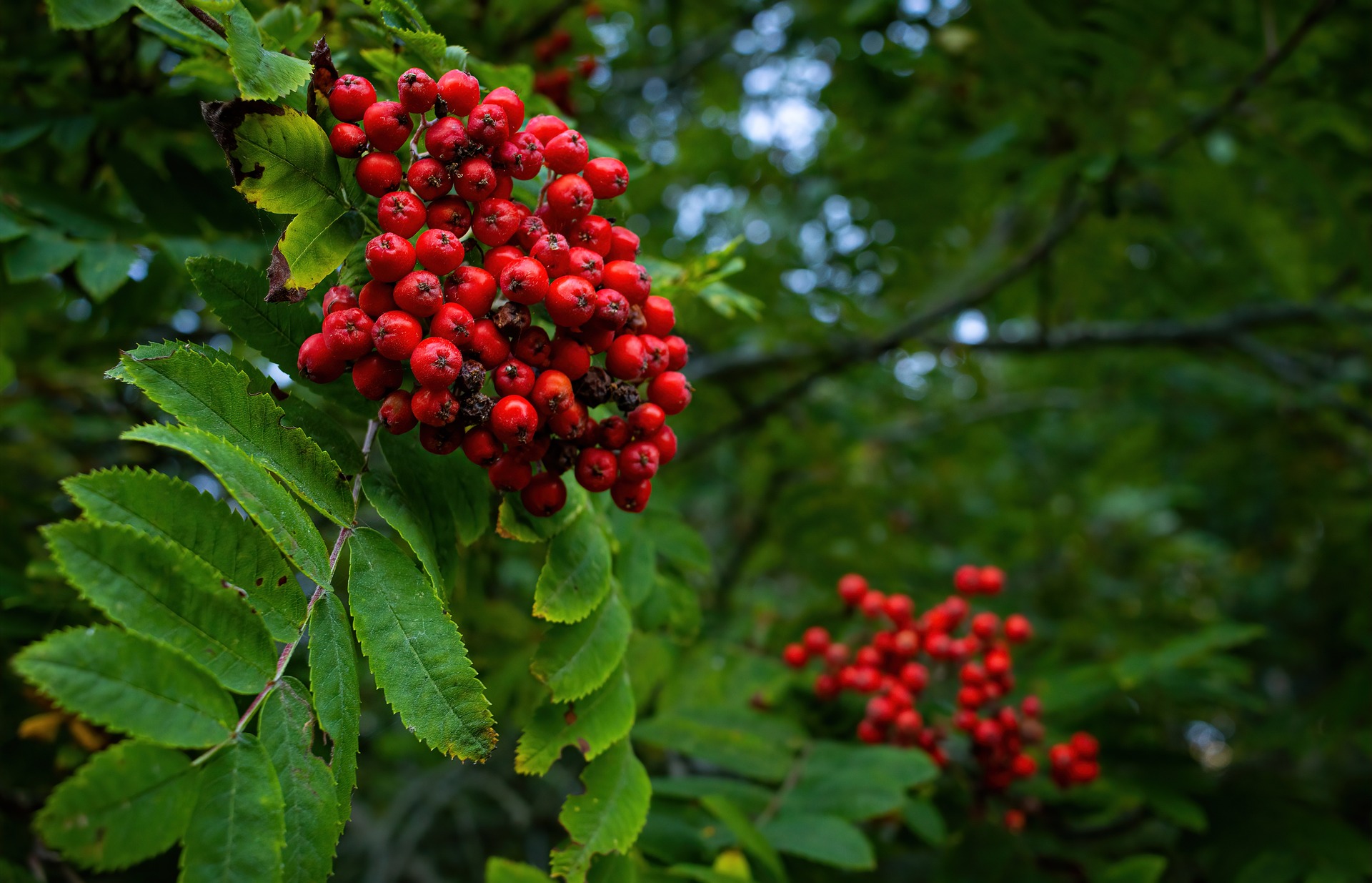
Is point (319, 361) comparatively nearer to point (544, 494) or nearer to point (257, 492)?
point (257, 492)

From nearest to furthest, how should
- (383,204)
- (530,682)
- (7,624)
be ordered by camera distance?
1. (383,204)
2. (7,624)
3. (530,682)

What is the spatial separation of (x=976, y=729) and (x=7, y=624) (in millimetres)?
2669

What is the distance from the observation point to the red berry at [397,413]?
1.32 meters

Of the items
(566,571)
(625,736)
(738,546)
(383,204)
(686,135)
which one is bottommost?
(738,546)

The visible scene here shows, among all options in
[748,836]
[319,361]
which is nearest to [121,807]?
[319,361]

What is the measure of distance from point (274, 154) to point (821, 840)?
1846 millimetres

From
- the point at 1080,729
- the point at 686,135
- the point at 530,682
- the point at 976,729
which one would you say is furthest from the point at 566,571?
the point at 686,135

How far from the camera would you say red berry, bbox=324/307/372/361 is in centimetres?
127

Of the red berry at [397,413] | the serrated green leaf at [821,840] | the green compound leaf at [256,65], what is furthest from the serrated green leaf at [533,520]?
the serrated green leaf at [821,840]

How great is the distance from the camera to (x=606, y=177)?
151 centimetres

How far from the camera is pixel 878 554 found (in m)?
4.33

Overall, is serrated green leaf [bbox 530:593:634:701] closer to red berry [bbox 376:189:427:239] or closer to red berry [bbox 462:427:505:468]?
red berry [bbox 462:427:505:468]

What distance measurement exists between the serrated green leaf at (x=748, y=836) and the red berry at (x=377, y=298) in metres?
1.33

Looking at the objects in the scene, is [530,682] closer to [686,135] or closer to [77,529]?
[77,529]
